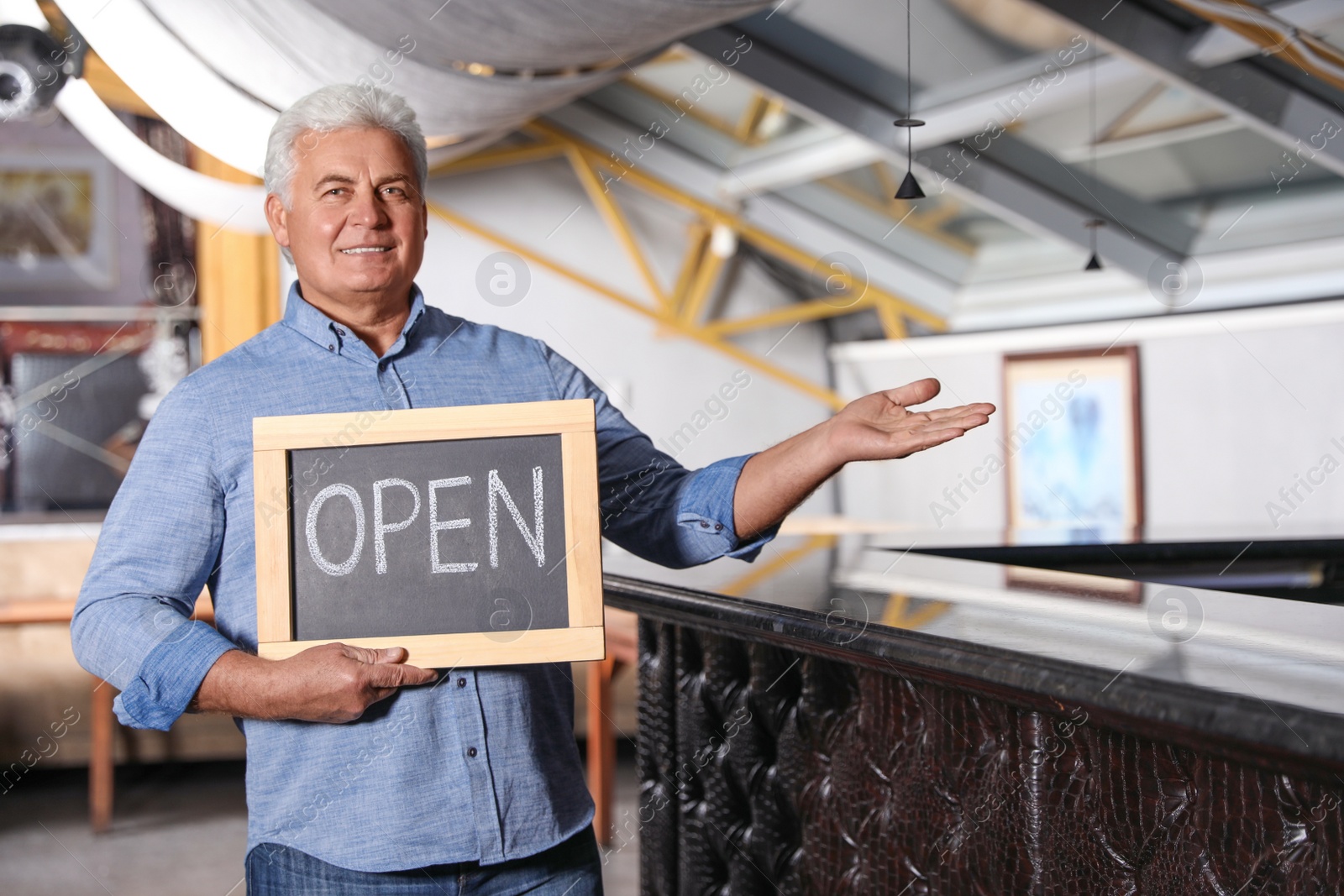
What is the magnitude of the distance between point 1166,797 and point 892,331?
7295 millimetres

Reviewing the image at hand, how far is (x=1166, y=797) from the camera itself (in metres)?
1.07

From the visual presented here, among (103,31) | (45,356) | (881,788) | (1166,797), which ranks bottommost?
(881,788)

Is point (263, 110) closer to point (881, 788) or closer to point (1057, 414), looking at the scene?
point (881, 788)

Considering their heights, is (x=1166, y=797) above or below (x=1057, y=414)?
below

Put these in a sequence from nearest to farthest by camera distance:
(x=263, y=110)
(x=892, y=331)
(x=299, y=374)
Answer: (x=299, y=374) < (x=263, y=110) < (x=892, y=331)

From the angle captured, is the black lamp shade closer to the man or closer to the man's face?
the man

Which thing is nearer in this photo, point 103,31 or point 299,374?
point 299,374

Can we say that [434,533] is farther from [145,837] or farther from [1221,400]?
[1221,400]

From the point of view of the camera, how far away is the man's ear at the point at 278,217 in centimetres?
136

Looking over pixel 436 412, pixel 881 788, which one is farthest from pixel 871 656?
pixel 436 412

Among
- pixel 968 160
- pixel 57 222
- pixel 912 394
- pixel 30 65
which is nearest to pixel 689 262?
pixel 968 160

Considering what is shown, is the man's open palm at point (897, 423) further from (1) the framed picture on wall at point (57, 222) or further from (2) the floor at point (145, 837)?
(1) the framed picture on wall at point (57, 222)

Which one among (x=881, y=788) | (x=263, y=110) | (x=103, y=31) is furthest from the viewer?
(x=263, y=110)

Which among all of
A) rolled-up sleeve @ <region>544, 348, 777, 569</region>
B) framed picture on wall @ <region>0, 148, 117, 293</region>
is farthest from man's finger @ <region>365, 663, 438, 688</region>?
framed picture on wall @ <region>0, 148, 117, 293</region>
